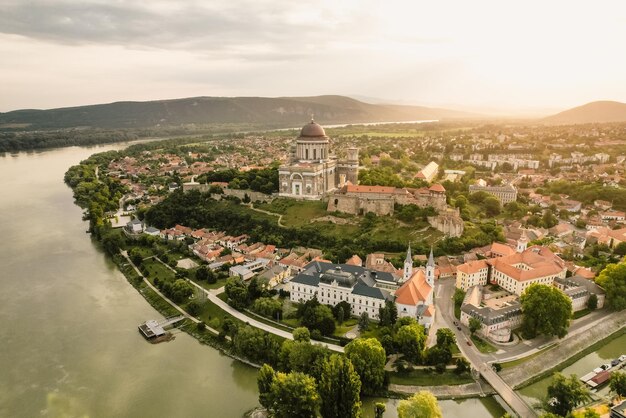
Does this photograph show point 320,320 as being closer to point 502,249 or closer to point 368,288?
point 368,288

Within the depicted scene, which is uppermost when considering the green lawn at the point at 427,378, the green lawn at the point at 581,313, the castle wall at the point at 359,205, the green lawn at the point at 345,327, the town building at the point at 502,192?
the castle wall at the point at 359,205

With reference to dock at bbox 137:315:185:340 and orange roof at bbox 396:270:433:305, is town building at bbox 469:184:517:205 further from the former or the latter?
dock at bbox 137:315:185:340

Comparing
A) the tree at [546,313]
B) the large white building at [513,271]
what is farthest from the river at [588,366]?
the large white building at [513,271]

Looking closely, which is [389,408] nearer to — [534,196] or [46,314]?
[46,314]

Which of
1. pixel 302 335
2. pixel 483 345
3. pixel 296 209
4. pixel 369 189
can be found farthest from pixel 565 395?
pixel 296 209

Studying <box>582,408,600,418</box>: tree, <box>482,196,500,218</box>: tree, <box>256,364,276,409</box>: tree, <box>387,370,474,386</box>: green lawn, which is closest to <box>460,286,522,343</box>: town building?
<box>387,370,474,386</box>: green lawn

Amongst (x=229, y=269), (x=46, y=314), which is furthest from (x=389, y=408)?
(x=46, y=314)

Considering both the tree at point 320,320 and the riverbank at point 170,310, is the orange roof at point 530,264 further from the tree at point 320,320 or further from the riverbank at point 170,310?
the riverbank at point 170,310
